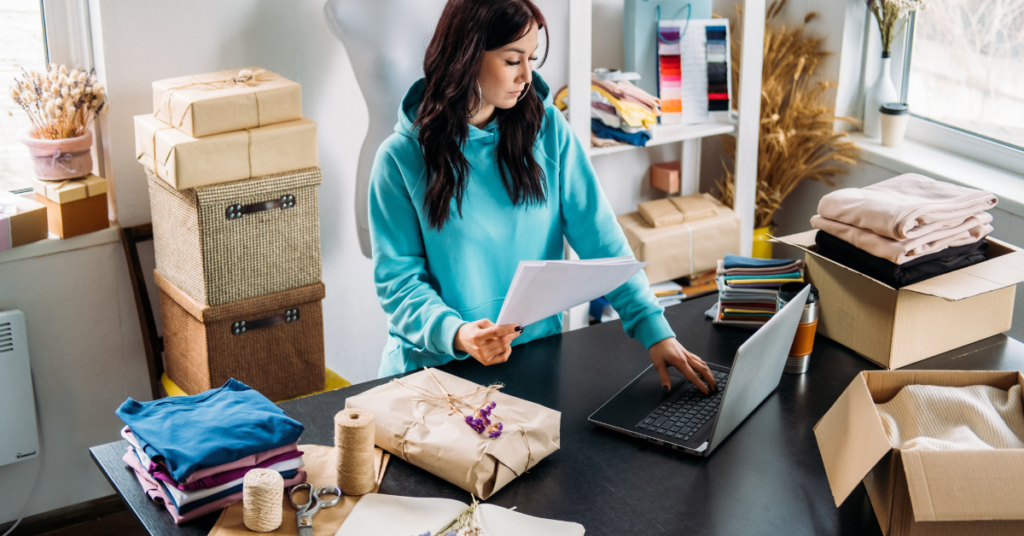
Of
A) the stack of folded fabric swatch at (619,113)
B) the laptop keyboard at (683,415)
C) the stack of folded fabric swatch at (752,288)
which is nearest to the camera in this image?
the laptop keyboard at (683,415)

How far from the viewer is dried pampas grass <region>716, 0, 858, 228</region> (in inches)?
131

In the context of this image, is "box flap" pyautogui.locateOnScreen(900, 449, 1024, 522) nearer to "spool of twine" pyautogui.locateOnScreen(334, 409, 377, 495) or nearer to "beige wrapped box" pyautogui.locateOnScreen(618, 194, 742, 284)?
"spool of twine" pyautogui.locateOnScreen(334, 409, 377, 495)

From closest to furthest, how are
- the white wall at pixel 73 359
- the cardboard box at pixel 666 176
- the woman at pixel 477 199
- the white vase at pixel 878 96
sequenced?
the woman at pixel 477 199 < the white wall at pixel 73 359 < the white vase at pixel 878 96 < the cardboard box at pixel 666 176

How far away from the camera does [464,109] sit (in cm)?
178

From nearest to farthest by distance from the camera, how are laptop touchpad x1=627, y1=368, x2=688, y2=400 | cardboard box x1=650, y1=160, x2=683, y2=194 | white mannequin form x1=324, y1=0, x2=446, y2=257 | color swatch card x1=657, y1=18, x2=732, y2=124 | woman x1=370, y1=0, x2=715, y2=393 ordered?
laptop touchpad x1=627, y1=368, x2=688, y2=400 → woman x1=370, y1=0, x2=715, y2=393 → white mannequin form x1=324, y1=0, x2=446, y2=257 → color swatch card x1=657, y1=18, x2=732, y2=124 → cardboard box x1=650, y1=160, x2=683, y2=194

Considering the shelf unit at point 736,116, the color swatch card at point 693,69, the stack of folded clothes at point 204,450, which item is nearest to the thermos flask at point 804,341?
the stack of folded clothes at point 204,450

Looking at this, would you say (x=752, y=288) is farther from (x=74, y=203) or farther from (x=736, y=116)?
(x=74, y=203)

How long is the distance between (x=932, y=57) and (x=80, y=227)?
3.03 m

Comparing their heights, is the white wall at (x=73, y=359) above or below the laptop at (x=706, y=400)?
below

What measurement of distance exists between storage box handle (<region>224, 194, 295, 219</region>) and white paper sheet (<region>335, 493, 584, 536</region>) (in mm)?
1186

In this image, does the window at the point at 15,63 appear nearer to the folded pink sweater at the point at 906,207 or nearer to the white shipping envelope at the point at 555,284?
the white shipping envelope at the point at 555,284

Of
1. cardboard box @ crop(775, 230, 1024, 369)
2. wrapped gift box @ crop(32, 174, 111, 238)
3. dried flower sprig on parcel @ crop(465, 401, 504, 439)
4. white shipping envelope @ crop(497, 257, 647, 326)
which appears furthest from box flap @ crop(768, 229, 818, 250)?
wrapped gift box @ crop(32, 174, 111, 238)

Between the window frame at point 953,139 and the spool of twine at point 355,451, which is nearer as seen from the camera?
the spool of twine at point 355,451

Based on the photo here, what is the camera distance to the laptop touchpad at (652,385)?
1.60 m
